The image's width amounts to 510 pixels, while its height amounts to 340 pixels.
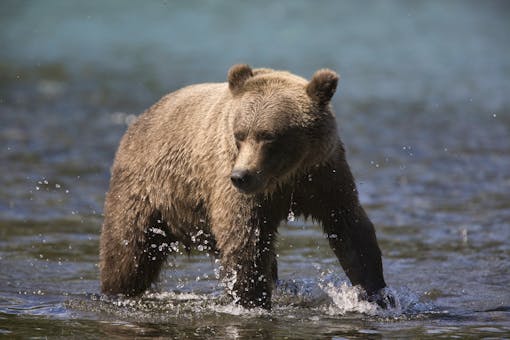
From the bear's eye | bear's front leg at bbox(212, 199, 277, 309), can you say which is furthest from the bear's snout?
bear's front leg at bbox(212, 199, 277, 309)

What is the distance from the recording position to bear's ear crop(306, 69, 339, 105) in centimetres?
635

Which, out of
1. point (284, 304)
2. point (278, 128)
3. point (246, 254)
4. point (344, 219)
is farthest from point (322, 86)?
point (284, 304)

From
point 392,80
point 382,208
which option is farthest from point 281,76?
point 392,80

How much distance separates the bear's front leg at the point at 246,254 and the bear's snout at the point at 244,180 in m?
0.43

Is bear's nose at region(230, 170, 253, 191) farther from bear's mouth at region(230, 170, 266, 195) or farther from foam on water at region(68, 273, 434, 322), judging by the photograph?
foam on water at region(68, 273, 434, 322)

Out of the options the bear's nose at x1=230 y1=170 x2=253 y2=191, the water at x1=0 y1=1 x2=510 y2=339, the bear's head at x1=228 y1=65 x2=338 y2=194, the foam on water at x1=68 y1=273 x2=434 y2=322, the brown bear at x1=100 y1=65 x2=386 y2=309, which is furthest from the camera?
the water at x1=0 y1=1 x2=510 y2=339

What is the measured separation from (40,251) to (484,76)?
15.9 meters

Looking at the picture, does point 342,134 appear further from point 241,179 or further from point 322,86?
point 241,179

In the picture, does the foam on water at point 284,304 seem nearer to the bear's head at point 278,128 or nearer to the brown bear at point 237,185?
the brown bear at point 237,185

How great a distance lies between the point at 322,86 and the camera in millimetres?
6367

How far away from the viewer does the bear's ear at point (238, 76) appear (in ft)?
21.4

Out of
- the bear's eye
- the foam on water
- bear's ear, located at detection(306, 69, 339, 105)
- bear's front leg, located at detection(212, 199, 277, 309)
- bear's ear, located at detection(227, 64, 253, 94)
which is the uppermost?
bear's ear, located at detection(227, 64, 253, 94)

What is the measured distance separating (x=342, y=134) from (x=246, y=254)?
9.40m

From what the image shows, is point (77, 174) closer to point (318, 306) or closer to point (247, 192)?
point (318, 306)
